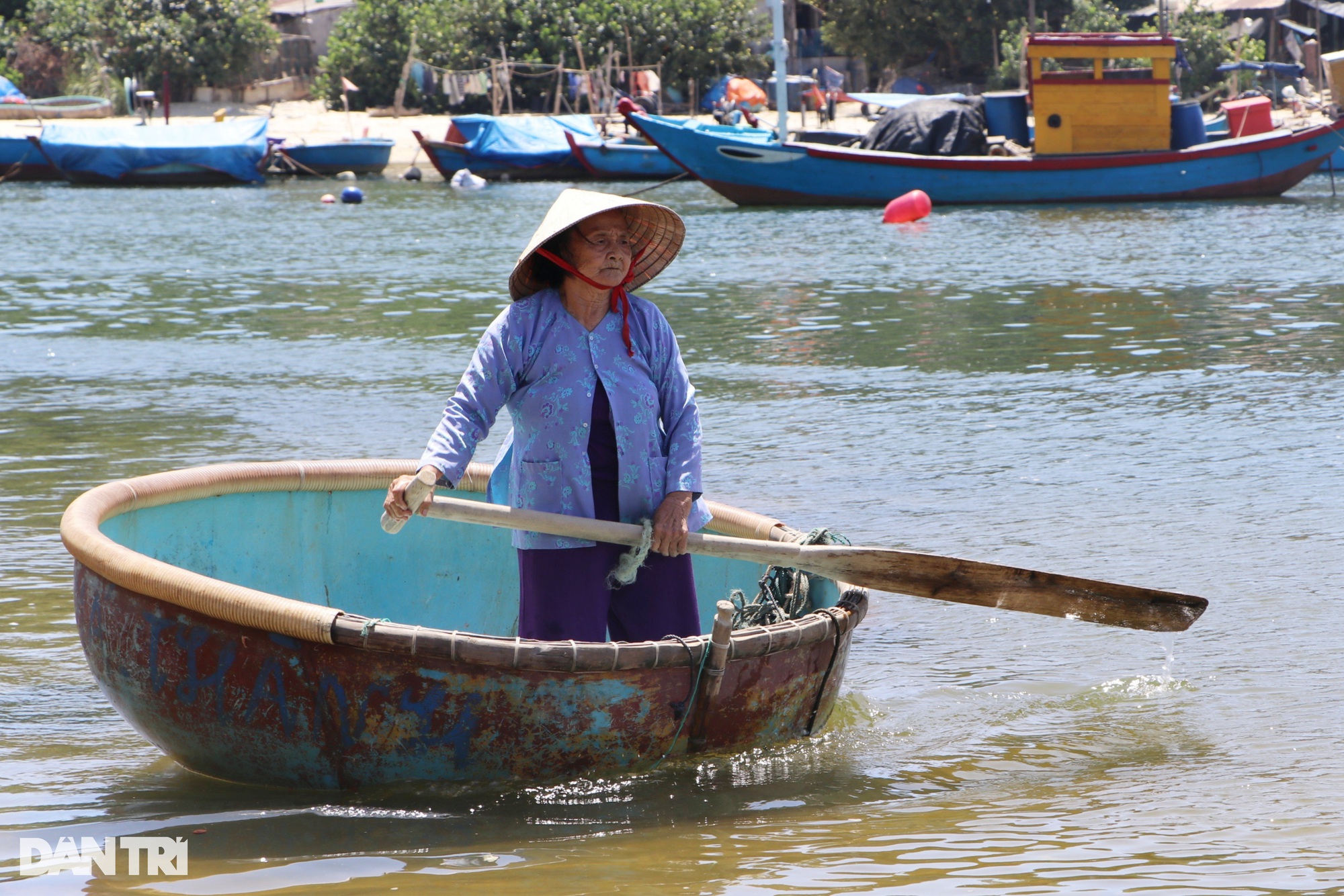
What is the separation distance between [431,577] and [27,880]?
1.74 meters

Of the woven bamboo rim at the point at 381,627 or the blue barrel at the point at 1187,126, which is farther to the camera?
the blue barrel at the point at 1187,126

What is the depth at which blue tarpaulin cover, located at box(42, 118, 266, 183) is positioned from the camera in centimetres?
2905

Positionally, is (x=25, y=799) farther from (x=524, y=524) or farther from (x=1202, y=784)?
(x=1202, y=784)

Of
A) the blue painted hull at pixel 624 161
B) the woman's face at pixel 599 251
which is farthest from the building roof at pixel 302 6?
the woman's face at pixel 599 251

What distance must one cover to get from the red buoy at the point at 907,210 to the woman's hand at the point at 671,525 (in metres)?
17.7

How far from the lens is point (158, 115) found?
3928 centimetres

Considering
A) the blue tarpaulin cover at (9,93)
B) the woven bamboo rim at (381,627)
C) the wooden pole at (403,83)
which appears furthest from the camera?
the blue tarpaulin cover at (9,93)

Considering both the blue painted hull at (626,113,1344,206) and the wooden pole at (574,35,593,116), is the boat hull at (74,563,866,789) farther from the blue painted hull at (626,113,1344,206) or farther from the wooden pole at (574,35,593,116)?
the wooden pole at (574,35,593,116)

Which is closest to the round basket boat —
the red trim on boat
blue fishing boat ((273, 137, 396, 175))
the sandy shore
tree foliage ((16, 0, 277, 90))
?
the red trim on boat

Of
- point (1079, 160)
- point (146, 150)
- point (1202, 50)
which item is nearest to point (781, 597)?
point (1079, 160)

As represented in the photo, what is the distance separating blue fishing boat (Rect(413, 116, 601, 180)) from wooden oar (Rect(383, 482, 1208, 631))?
25.6m

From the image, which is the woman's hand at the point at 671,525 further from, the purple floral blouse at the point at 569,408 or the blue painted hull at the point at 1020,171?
the blue painted hull at the point at 1020,171

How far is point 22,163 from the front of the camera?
3031 centimetres

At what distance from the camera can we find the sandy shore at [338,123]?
32.5m
